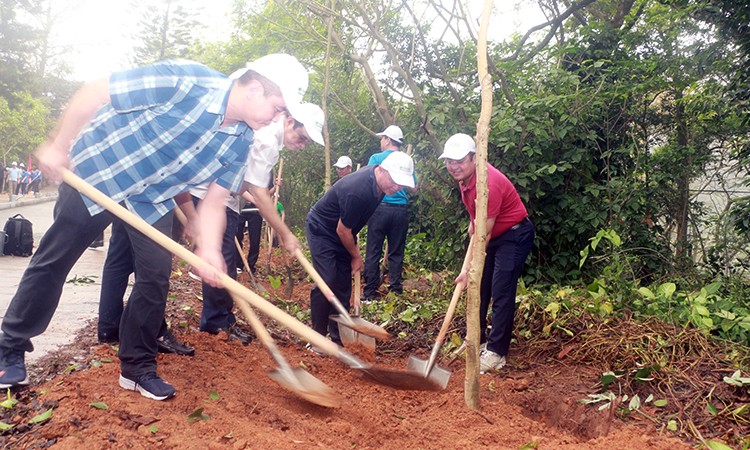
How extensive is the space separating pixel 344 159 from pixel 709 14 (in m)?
4.86

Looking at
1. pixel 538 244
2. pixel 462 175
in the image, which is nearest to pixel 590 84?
pixel 538 244

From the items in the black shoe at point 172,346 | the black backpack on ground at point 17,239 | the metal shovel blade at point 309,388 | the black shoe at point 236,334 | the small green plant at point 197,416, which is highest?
the metal shovel blade at point 309,388

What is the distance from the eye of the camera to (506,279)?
427 centimetres

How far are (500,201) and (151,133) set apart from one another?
233 centimetres

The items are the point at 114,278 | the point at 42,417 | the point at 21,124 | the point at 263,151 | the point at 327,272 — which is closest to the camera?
the point at 42,417

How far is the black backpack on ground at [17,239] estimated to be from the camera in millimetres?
8594

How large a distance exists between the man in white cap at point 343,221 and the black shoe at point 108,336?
1531mm

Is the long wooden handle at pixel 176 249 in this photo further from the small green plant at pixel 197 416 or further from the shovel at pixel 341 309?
the shovel at pixel 341 309

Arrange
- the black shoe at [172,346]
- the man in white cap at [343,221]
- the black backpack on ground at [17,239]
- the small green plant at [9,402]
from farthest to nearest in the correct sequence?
the black backpack on ground at [17,239] → the man in white cap at [343,221] → the black shoe at [172,346] → the small green plant at [9,402]

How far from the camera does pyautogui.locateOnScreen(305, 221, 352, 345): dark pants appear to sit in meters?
4.64

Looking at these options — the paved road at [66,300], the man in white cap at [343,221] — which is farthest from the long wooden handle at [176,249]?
the man in white cap at [343,221]

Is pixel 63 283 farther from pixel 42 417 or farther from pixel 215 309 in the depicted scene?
pixel 215 309

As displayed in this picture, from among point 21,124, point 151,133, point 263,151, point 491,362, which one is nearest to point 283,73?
point 151,133

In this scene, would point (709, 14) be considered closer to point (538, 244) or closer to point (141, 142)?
point (538, 244)
